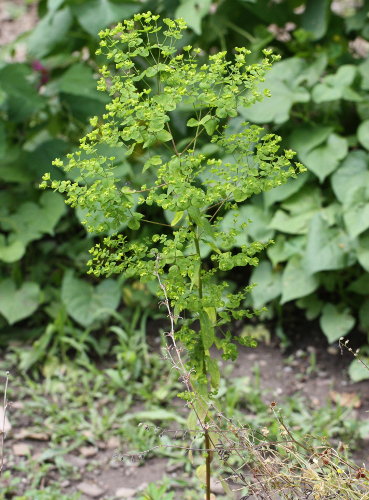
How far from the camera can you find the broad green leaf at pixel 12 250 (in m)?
3.45

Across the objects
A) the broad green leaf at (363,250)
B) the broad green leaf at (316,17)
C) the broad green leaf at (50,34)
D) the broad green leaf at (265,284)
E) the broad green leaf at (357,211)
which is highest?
the broad green leaf at (50,34)

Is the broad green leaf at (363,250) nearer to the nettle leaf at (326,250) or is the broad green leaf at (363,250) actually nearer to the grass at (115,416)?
the nettle leaf at (326,250)

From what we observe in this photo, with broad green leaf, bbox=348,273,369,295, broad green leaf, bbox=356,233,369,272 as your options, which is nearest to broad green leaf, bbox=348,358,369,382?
broad green leaf, bbox=348,273,369,295

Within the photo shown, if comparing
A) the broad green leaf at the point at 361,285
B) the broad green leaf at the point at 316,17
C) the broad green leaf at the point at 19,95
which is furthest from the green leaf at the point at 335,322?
the broad green leaf at the point at 19,95

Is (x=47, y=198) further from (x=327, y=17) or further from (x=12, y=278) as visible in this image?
(x=327, y=17)

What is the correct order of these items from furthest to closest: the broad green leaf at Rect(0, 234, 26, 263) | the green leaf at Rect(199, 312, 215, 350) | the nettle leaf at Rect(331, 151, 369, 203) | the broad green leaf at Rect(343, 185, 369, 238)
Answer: the broad green leaf at Rect(0, 234, 26, 263)
the nettle leaf at Rect(331, 151, 369, 203)
the broad green leaf at Rect(343, 185, 369, 238)
the green leaf at Rect(199, 312, 215, 350)

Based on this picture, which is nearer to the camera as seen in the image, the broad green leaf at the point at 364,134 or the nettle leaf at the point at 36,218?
the broad green leaf at the point at 364,134

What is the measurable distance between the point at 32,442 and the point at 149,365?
0.62 m

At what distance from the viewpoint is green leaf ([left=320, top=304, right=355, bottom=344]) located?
3.32 m

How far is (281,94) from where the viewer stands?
342 centimetres

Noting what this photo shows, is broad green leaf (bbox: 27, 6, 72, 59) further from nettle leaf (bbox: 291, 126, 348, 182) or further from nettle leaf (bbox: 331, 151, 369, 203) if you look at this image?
nettle leaf (bbox: 331, 151, 369, 203)

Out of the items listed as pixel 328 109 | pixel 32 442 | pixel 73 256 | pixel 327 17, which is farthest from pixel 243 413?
pixel 327 17

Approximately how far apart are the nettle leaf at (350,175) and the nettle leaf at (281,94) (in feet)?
1.04

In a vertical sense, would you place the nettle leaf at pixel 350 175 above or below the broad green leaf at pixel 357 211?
above
